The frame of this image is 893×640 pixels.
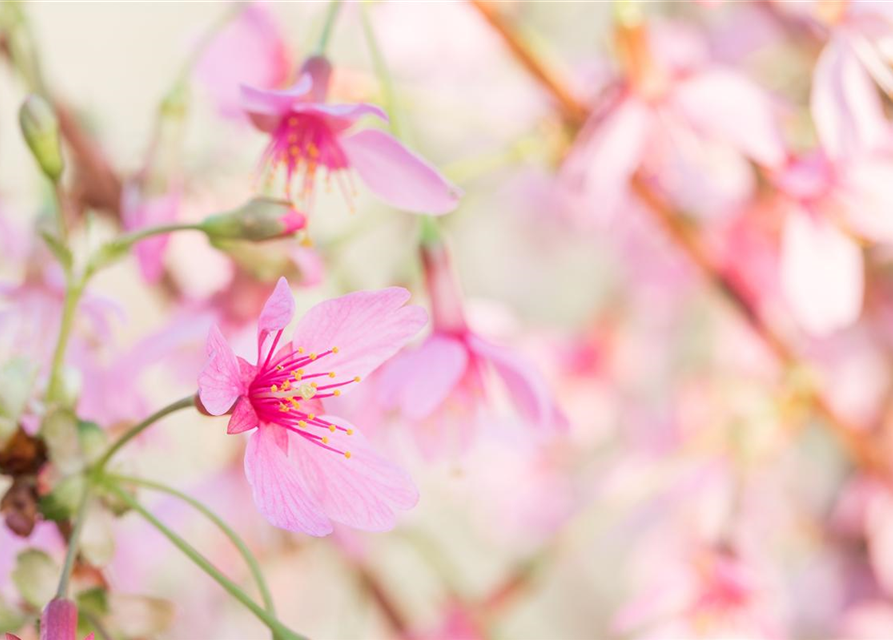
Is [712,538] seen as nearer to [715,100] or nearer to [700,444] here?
[700,444]

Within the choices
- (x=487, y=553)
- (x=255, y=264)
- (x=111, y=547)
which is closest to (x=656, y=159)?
(x=255, y=264)

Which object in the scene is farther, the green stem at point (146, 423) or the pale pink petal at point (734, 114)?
the pale pink petal at point (734, 114)

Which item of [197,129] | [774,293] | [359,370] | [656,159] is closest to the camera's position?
[359,370]

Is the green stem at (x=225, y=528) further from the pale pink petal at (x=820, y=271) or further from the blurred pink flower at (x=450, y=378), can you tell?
the pale pink petal at (x=820, y=271)

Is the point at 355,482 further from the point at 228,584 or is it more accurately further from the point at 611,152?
the point at 611,152

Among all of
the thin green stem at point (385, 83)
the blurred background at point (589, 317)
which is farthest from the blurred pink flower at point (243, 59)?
the thin green stem at point (385, 83)

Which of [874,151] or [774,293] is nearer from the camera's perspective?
[874,151]

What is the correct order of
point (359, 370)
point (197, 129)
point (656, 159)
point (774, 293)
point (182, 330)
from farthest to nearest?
point (197, 129) < point (774, 293) < point (656, 159) < point (182, 330) < point (359, 370)

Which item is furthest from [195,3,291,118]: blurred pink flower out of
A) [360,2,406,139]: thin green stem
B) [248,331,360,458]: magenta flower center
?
[248,331,360,458]: magenta flower center

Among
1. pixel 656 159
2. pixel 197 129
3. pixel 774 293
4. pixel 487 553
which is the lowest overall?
pixel 487 553
